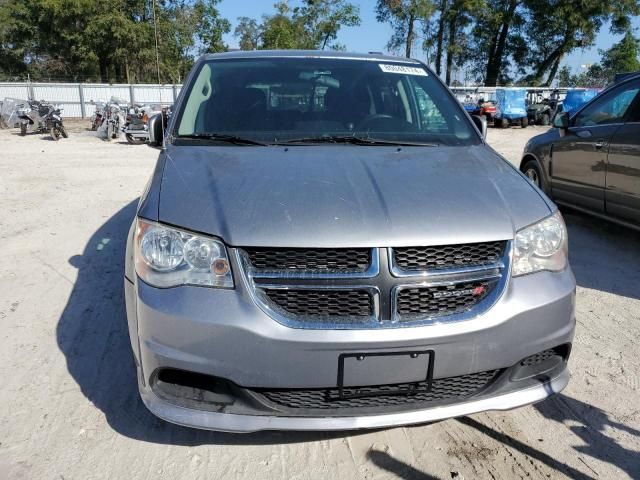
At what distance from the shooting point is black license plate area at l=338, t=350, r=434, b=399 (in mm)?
2023

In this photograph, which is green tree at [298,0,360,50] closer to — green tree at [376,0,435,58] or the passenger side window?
green tree at [376,0,435,58]

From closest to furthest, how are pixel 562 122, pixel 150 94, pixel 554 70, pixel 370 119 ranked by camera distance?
pixel 370 119 → pixel 562 122 → pixel 150 94 → pixel 554 70

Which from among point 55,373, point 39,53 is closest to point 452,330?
point 55,373

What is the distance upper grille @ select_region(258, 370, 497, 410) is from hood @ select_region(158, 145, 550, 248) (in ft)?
1.86

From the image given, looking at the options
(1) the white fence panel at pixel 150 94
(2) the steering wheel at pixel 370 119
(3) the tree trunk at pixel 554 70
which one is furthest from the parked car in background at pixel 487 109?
(2) the steering wheel at pixel 370 119

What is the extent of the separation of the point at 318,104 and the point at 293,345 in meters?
1.86

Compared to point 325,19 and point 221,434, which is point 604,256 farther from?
point 325,19

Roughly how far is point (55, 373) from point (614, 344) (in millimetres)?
3333

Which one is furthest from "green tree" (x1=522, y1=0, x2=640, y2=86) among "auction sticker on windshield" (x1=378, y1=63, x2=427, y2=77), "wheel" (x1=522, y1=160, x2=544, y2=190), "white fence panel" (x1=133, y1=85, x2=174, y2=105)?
"auction sticker on windshield" (x1=378, y1=63, x2=427, y2=77)

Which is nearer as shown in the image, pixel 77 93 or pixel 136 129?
pixel 136 129

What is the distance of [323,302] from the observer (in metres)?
2.06

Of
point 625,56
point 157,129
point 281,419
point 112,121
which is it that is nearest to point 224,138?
point 157,129

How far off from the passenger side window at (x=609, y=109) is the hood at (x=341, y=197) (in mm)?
3007

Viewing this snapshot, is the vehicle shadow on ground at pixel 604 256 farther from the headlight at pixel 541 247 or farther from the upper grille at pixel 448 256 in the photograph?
the upper grille at pixel 448 256
